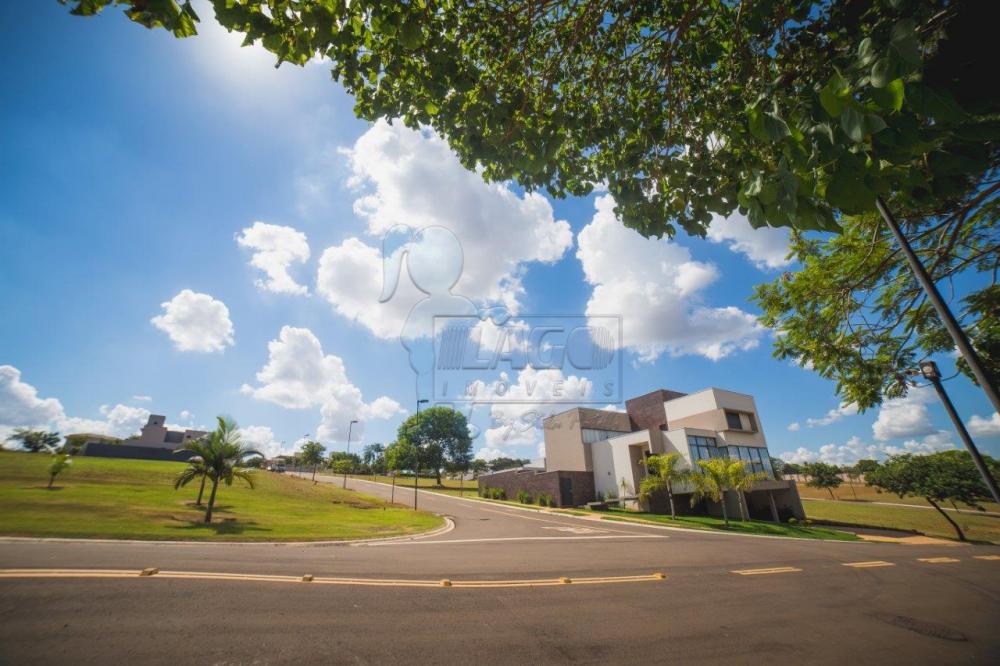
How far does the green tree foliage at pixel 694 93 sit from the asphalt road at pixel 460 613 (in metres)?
5.39

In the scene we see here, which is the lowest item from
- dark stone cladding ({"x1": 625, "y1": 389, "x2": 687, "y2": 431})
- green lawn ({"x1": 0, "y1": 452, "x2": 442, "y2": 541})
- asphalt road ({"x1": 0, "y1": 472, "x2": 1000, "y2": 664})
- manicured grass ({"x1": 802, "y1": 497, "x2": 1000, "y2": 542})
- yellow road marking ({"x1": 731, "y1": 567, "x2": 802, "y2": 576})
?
manicured grass ({"x1": 802, "y1": 497, "x2": 1000, "y2": 542})

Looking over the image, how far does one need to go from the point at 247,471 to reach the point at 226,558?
38.7 ft

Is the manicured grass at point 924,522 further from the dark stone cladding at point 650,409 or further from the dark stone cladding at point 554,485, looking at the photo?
the dark stone cladding at point 554,485

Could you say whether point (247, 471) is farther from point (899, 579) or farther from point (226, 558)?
point (899, 579)

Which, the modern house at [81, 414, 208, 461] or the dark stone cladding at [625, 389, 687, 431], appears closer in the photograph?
the dark stone cladding at [625, 389, 687, 431]

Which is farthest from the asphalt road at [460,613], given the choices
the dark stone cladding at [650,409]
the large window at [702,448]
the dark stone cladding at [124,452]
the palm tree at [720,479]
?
the dark stone cladding at [124,452]

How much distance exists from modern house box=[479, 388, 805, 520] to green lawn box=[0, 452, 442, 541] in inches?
796

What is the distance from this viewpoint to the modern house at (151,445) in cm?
5262

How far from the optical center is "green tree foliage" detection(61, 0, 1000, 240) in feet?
7.38

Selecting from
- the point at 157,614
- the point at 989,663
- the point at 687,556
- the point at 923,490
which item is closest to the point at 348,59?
the point at 157,614

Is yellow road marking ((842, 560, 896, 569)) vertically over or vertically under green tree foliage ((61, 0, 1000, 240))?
under

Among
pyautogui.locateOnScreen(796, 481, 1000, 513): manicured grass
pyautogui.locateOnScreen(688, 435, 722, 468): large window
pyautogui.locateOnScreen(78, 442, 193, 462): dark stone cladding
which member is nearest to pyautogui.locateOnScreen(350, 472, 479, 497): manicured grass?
pyautogui.locateOnScreen(688, 435, 722, 468): large window

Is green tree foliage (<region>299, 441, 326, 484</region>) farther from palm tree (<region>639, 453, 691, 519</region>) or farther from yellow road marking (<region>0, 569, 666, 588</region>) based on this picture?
yellow road marking (<region>0, 569, 666, 588</region>)

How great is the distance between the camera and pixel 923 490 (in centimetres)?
2683
